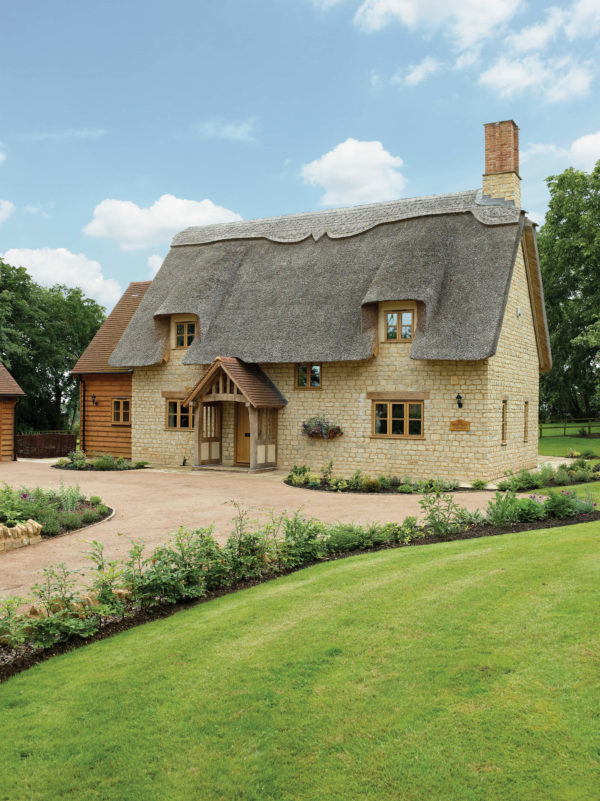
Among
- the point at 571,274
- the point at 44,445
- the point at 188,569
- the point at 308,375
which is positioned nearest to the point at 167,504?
the point at 188,569

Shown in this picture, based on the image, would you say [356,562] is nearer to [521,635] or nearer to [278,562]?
[278,562]

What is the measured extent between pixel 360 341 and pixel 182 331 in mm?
7699

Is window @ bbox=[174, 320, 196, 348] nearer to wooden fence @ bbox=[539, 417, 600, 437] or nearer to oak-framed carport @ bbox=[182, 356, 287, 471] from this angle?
oak-framed carport @ bbox=[182, 356, 287, 471]

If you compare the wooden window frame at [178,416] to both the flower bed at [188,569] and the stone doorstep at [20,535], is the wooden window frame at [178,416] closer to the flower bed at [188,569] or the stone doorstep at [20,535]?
the stone doorstep at [20,535]

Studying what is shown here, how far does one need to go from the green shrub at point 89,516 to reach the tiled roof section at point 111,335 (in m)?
14.3

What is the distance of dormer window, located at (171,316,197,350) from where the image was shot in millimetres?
25359

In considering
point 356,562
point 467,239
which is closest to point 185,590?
point 356,562

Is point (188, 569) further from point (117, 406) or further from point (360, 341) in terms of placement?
point (117, 406)

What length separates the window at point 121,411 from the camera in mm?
27859

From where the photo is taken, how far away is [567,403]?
4462cm

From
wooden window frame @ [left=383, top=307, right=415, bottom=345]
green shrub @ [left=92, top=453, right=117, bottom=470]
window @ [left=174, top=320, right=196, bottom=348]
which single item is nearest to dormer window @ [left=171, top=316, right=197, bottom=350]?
window @ [left=174, top=320, right=196, bottom=348]

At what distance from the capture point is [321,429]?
73.0 feet

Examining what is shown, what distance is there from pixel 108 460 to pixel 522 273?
15.5 metres

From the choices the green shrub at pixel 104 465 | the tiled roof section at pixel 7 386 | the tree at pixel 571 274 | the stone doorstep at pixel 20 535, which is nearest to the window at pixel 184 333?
the green shrub at pixel 104 465
